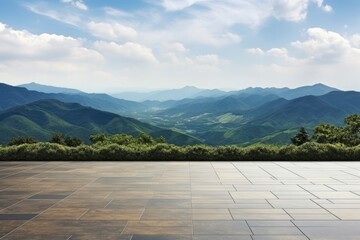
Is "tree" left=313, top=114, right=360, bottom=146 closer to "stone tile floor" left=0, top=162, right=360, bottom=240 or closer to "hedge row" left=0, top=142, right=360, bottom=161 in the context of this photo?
"hedge row" left=0, top=142, right=360, bottom=161

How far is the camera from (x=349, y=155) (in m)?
18.0

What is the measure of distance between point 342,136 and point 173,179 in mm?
47237

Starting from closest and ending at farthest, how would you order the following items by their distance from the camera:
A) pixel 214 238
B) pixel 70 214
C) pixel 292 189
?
1. pixel 214 238
2. pixel 70 214
3. pixel 292 189

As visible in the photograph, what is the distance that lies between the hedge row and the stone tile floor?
3283 millimetres

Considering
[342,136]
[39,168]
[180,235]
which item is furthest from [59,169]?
[342,136]

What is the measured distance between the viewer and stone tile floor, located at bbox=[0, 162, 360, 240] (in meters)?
6.50

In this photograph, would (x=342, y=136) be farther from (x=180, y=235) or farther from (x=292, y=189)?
(x=180, y=235)

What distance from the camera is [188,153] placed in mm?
18266

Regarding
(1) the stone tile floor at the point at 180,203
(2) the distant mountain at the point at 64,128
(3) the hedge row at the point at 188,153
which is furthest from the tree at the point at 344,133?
(2) the distant mountain at the point at 64,128

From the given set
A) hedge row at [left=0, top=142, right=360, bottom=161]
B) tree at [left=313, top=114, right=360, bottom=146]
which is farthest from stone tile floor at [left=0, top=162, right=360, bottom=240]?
tree at [left=313, top=114, right=360, bottom=146]

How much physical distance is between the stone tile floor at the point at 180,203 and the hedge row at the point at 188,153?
3.28 m

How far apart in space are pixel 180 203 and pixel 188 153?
960 centimetres

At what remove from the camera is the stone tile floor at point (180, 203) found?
6504mm

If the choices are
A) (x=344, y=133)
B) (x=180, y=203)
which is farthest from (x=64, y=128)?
(x=180, y=203)
